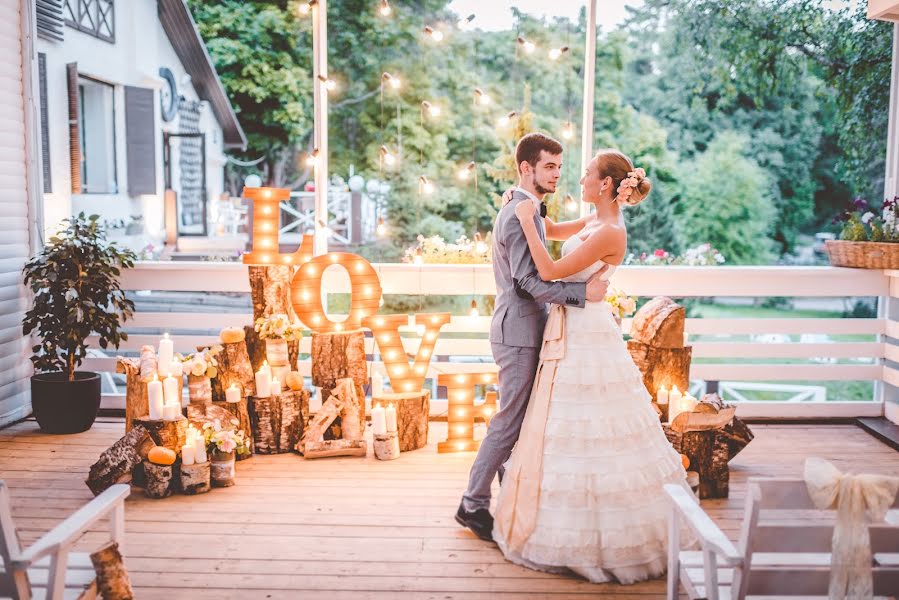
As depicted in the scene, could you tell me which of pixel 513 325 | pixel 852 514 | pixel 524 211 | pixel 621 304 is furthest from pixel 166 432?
pixel 852 514

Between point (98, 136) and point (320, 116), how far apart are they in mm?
5098

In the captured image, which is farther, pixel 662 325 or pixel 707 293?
pixel 707 293

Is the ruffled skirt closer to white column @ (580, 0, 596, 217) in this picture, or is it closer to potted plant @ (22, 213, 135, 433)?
white column @ (580, 0, 596, 217)

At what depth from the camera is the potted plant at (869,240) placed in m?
5.87

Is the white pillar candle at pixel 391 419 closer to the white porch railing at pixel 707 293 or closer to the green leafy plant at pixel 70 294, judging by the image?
the white porch railing at pixel 707 293

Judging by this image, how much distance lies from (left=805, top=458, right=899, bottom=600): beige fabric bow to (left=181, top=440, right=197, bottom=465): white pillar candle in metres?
3.23

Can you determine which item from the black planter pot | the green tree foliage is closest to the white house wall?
the black planter pot

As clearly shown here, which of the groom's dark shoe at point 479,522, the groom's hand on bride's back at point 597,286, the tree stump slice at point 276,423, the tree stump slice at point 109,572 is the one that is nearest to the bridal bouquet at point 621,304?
the groom's hand on bride's back at point 597,286

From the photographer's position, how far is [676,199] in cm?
1288

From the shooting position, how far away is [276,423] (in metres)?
5.21

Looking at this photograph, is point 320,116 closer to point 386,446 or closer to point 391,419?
point 391,419

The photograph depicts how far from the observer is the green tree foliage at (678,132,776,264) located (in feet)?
42.5

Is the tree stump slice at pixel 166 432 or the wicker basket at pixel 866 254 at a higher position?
the wicker basket at pixel 866 254

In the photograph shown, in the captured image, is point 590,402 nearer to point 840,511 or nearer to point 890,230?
point 840,511
